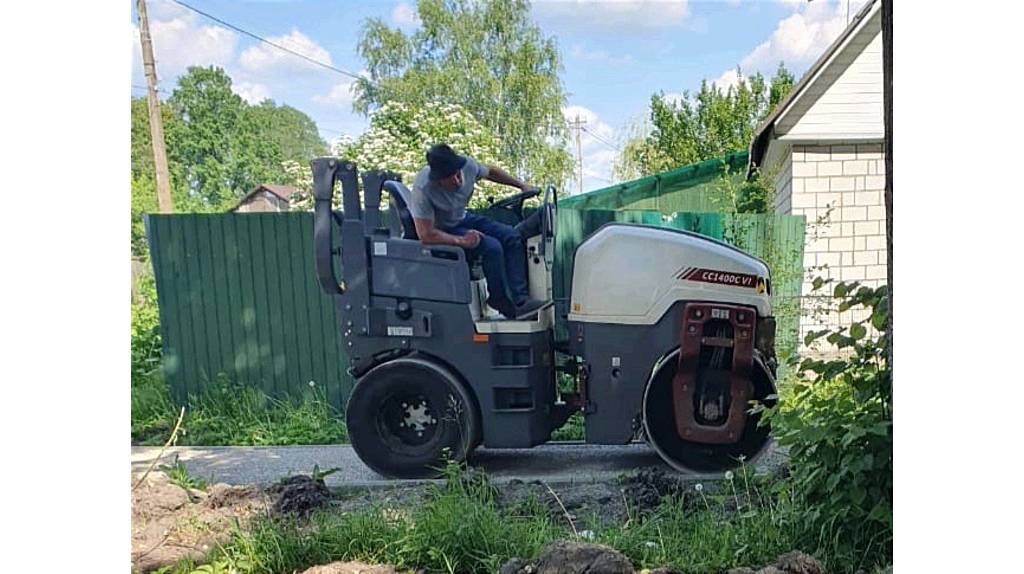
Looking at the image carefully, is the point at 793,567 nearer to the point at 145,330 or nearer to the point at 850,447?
the point at 850,447

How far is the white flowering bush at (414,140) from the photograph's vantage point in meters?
3.42

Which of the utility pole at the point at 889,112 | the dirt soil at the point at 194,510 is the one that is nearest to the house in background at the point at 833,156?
the utility pole at the point at 889,112

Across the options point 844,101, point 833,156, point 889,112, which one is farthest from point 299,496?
point 844,101

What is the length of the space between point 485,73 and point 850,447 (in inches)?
90.9

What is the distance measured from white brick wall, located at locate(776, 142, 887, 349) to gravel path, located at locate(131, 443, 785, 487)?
3.04 feet

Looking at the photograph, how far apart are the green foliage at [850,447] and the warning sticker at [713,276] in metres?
0.67

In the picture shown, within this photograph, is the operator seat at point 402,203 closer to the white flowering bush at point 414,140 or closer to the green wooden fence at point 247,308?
the white flowering bush at point 414,140

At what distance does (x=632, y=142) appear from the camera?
136 inches

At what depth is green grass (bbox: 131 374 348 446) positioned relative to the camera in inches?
156

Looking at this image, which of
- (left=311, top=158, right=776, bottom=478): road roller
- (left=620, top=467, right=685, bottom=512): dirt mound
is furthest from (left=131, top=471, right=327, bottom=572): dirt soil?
(left=620, top=467, right=685, bottom=512): dirt mound

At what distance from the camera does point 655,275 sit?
3.20m

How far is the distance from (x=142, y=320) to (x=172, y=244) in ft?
1.52
